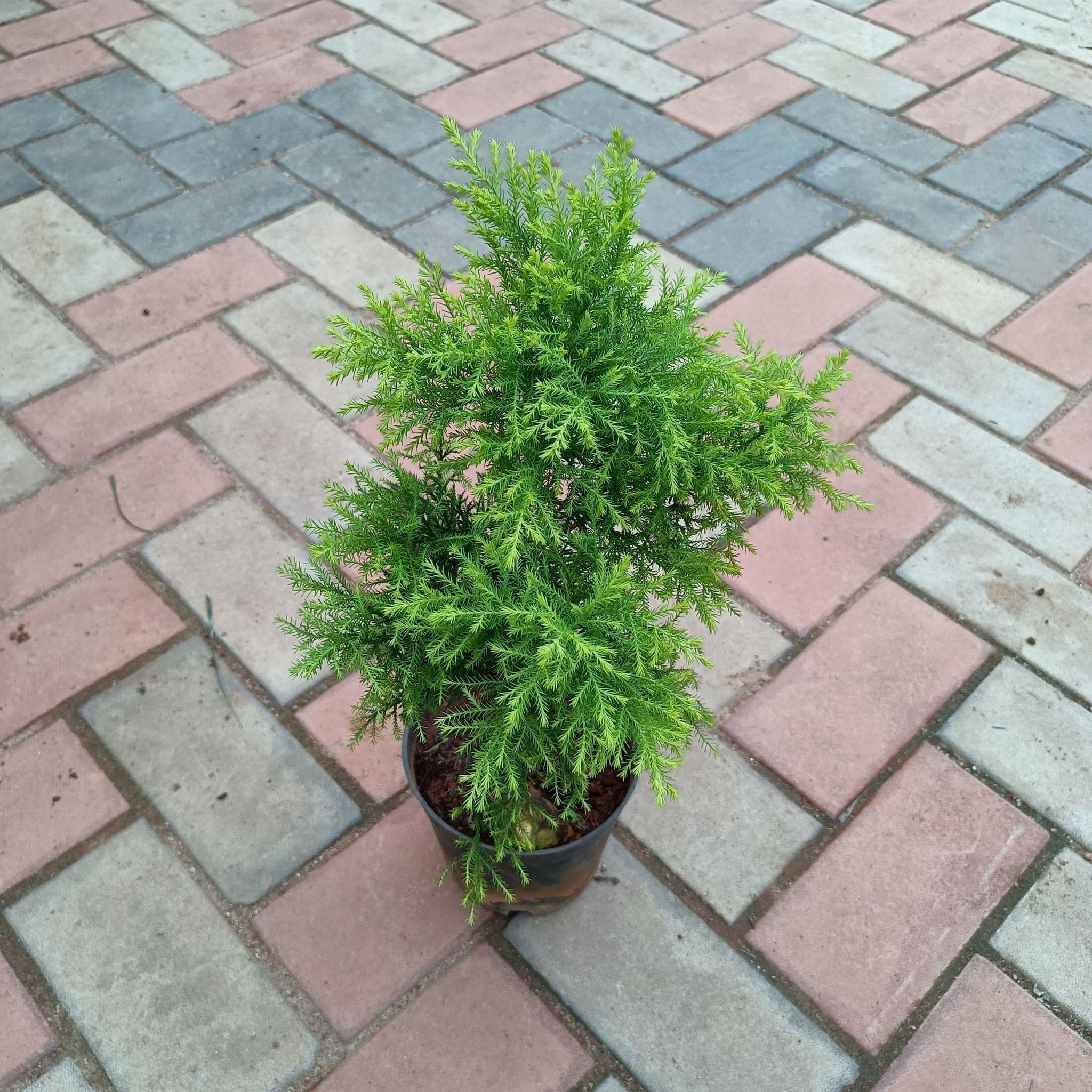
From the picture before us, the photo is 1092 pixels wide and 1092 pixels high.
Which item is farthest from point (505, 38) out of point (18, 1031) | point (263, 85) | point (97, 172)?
point (18, 1031)

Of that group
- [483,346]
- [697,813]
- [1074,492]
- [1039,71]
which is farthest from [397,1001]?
[1039,71]

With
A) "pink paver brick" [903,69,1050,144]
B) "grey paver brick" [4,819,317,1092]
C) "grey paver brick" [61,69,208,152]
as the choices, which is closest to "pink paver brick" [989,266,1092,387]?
"pink paver brick" [903,69,1050,144]

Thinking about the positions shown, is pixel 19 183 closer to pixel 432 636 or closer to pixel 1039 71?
pixel 432 636

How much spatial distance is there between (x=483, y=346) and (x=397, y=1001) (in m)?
1.27

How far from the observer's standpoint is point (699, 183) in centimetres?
361

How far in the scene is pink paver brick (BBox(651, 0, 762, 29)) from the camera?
176 inches

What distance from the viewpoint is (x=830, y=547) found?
2.63m

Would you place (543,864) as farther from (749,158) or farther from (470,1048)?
(749,158)

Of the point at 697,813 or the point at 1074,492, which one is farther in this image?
the point at 1074,492

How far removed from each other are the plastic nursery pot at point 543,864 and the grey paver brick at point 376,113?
2.72 metres

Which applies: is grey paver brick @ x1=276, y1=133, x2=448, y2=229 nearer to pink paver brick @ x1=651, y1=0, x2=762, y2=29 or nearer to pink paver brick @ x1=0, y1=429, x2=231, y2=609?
pink paver brick @ x1=0, y1=429, x2=231, y2=609

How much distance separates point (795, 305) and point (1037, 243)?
0.93 m

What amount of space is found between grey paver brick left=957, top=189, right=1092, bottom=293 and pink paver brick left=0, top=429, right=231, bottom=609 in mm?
2528

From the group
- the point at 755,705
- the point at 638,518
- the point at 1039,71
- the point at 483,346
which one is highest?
the point at 483,346
